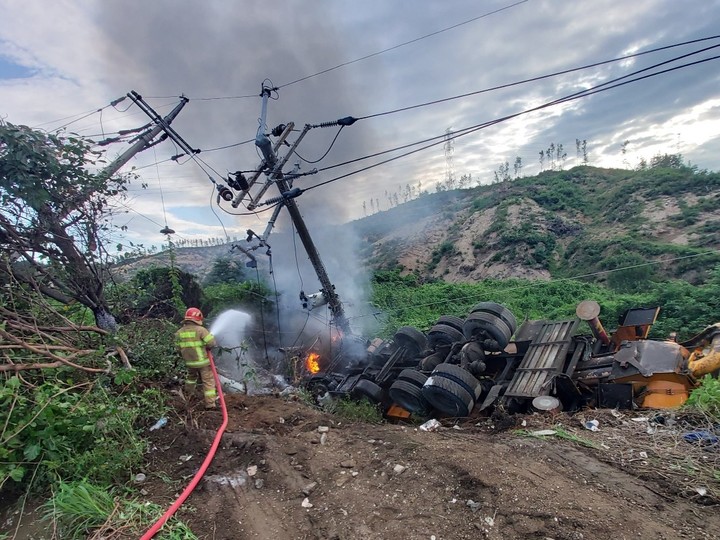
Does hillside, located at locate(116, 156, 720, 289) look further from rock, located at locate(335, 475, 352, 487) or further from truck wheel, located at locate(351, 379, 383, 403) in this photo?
rock, located at locate(335, 475, 352, 487)

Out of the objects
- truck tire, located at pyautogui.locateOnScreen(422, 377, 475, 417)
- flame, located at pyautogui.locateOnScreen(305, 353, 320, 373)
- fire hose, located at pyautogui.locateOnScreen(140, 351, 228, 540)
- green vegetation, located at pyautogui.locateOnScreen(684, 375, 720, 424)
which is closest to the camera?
fire hose, located at pyautogui.locateOnScreen(140, 351, 228, 540)

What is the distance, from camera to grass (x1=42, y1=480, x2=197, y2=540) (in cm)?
304

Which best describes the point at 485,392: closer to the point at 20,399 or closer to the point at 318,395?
the point at 318,395

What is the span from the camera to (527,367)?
6.89 meters

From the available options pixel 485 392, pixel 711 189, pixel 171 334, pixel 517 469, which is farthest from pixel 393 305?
pixel 711 189

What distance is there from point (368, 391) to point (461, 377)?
2282 mm

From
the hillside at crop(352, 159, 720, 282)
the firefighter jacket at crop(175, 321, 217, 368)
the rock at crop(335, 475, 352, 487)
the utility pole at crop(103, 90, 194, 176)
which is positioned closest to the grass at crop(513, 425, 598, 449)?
the rock at crop(335, 475, 352, 487)

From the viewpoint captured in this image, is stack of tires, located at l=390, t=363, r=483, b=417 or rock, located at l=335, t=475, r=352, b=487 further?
stack of tires, located at l=390, t=363, r=483, b=417

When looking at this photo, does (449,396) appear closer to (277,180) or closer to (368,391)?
(368,391)

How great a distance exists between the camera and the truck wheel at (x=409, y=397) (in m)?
7.37

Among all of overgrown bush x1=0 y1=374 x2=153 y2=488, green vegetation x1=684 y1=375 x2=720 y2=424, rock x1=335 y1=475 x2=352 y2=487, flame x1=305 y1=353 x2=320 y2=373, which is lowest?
flame x1=305 y1=353 x2=320 y2=373

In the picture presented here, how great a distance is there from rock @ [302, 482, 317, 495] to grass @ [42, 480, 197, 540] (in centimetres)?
102

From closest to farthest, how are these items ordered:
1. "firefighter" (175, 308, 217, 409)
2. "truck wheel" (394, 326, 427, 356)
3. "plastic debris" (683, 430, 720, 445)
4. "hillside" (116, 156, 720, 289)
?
1. "plastic debris" (683, 430, 720, 445)
2. "firefighter" (175, 308, 217, 409)
3. "truck wheel" (394, 326, 427, 356)
4. "hillside" (116, 156, 720, 289)

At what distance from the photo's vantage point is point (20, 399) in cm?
351
